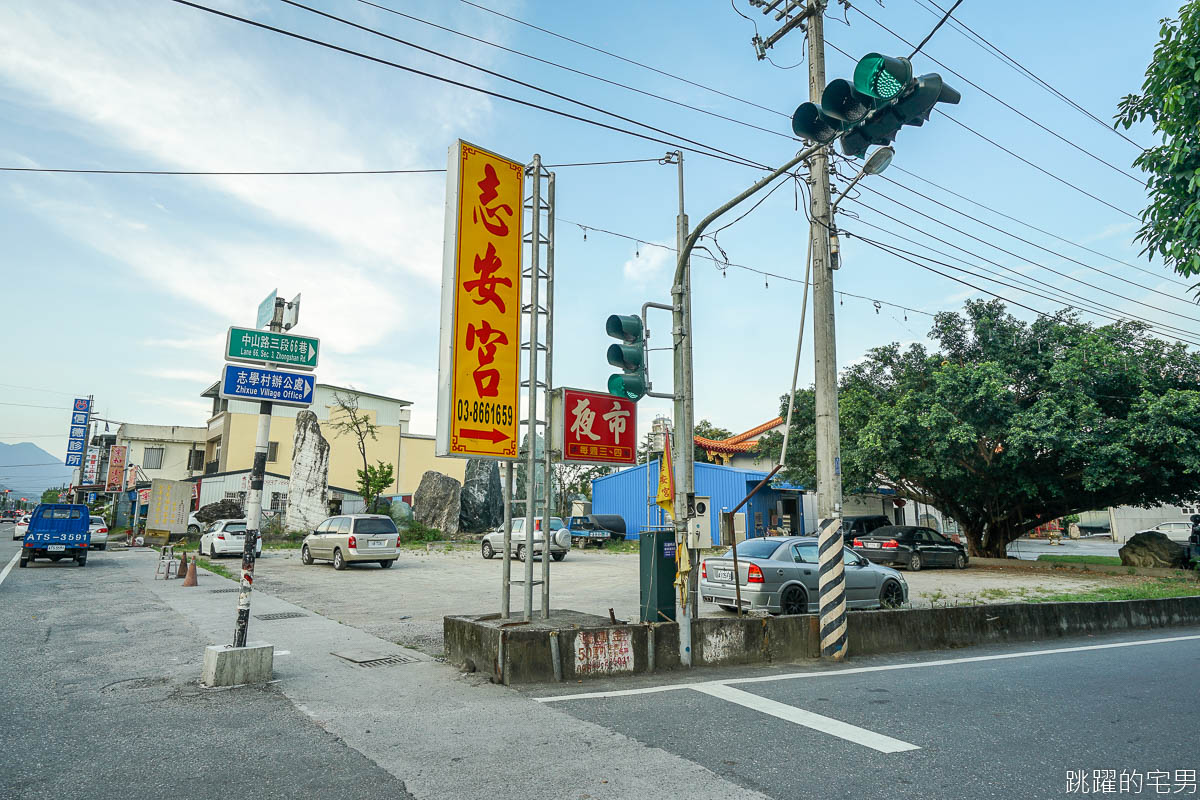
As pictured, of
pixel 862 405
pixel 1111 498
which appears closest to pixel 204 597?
pixel 862 405

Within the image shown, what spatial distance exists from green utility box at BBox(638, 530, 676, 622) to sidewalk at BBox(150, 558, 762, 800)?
8.20 ft

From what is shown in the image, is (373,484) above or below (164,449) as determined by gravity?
below

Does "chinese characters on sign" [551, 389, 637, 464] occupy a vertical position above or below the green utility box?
above

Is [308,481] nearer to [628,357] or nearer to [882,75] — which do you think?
[628,357]

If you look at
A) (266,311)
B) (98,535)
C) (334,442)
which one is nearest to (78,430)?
(334,442)

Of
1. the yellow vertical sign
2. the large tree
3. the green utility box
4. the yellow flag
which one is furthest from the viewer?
the large tree

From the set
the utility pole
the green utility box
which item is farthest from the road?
the green utility box

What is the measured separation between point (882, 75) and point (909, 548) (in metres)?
21.7

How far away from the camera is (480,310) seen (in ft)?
28.4

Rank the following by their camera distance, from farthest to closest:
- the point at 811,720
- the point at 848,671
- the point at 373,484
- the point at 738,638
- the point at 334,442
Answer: the point at 334,442 < the point at 373,484 < the point at 738,638 < the point at 848,671 < the point at 811,720

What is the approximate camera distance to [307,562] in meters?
23.8

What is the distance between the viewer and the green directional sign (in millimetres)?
7766

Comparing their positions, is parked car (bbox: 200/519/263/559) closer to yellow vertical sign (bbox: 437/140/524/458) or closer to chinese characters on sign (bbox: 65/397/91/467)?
yellow vertical sign (bbox: 437/140/524/458)

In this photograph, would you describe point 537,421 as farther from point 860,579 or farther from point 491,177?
point 860,579
